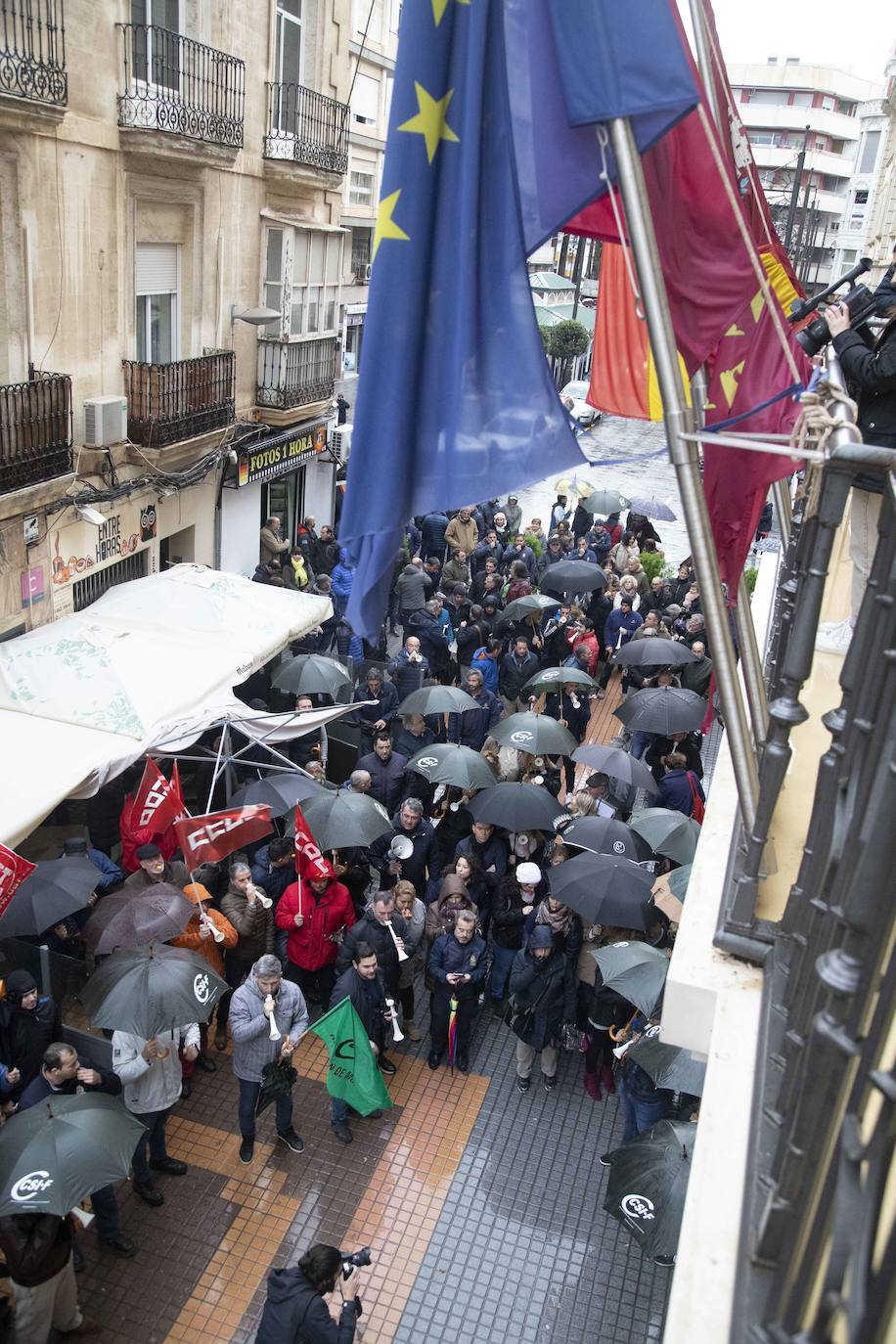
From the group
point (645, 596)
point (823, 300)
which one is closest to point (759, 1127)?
point (823, 300)

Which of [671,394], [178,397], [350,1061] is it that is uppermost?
[671,394]

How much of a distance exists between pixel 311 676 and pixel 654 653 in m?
4.32

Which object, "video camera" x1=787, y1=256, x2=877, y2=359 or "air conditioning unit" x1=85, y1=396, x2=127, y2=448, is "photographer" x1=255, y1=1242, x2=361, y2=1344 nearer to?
"video camera" x1=787, y1=256, x2=877, y2=359

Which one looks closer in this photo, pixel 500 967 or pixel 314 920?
pixel 314 920

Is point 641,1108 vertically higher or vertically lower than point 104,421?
lower

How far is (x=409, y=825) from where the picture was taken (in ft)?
35.5

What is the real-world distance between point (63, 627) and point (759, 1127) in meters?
9.90

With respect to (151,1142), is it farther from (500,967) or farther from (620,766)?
(620,766)

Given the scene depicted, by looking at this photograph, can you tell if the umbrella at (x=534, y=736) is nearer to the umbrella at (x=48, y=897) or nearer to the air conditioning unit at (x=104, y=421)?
the umbrella at (x=48, y=897)

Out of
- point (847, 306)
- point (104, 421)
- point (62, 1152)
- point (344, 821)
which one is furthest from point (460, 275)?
point (104, 421)

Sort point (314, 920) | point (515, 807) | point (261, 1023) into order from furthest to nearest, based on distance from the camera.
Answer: point (515, 807) < point (314, 920) < point (261, 1023)

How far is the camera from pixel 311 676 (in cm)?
1340

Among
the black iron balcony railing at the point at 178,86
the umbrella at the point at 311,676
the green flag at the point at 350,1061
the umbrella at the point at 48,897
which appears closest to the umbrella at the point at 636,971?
the green flag at the point at 350,1061

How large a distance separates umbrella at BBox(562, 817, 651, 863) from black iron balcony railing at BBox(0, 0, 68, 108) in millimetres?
9487
